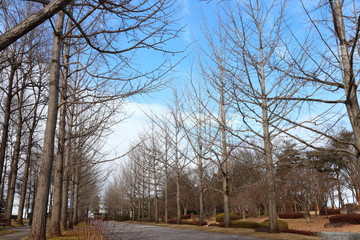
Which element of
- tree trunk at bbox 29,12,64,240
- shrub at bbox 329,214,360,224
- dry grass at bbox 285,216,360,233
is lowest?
dry grass at bbox 285,216,360,233

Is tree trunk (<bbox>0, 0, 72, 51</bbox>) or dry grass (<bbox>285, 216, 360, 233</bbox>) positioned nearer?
tree trunk (<bbox>0, 0, 72, 51</bbox>)

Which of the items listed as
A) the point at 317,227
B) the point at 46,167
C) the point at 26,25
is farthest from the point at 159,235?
the point at 317,227

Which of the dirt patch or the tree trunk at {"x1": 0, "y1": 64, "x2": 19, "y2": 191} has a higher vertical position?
the tree trunk at {"x1": 0, "y1": 64, "x2": 19, "y2": 191}

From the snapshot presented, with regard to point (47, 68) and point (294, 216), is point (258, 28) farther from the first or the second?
point (294, 216)

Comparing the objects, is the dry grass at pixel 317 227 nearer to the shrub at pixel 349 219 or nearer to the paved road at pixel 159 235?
the shrub at pixel 349 219

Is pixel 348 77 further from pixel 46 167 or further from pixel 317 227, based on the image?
pixel 317 227

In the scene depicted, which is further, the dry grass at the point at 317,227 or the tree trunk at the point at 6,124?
the dry grass at the point at 317,227

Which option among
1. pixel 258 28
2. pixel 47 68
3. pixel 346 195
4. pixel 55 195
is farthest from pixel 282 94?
pixel 346 195

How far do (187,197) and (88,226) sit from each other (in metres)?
39.7

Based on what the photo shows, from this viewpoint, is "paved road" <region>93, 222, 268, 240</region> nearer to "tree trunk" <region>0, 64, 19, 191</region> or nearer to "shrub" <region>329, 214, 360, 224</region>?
"tree trunk" <region>0, 64, 19, 191</region>

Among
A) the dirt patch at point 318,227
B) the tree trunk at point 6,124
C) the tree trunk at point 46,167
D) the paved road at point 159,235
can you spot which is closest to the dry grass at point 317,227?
the dirt patch at point 318,227

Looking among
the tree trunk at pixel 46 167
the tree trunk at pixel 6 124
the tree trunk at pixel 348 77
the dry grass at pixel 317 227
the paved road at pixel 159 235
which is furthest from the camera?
the dry grass at pixel 317 227

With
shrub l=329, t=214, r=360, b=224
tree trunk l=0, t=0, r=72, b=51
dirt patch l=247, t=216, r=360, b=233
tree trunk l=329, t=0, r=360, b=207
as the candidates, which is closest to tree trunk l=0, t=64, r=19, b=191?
tree trunk l=0, t=0, r=72, b=51

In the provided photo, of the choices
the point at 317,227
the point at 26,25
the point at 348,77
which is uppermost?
the point at 26,25
